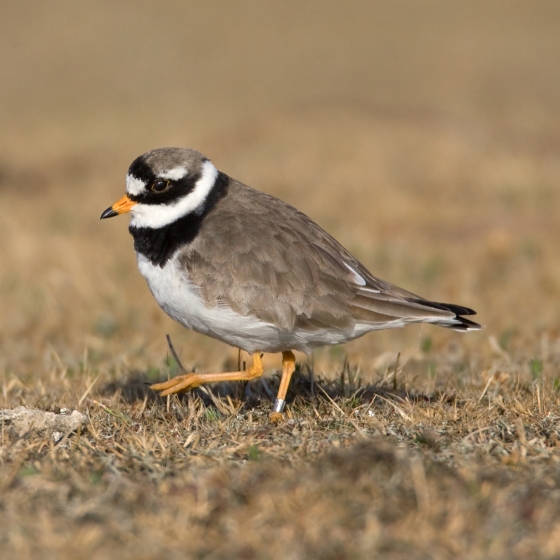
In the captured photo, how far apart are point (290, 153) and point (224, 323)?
44.2 ft

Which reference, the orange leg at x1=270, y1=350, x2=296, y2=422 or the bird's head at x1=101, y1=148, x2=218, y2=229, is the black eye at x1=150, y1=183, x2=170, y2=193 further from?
the orange leg at x1=270, y1=350, x2=296, y2=422

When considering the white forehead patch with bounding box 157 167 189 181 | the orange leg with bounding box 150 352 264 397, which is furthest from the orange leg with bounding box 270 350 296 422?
the white forehead patch with bounding box 157 167 189 181

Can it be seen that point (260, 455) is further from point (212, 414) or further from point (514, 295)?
point (514, 295)

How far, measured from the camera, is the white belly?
506 cm

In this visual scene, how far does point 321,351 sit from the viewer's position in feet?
27.2

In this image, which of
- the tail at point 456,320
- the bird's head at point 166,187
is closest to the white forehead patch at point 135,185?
the bird's head at point 166,187

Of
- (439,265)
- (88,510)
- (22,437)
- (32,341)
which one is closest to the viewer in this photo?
(88,510)

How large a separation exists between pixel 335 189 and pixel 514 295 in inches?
243

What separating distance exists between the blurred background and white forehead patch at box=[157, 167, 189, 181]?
2099mm

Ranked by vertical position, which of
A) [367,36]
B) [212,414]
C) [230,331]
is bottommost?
[212,414]

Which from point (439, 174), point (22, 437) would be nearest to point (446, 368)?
point (22, 437)

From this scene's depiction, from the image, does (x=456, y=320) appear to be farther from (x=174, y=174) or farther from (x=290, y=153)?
(x=290, y=153)

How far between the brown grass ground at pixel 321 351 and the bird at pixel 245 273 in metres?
0.48

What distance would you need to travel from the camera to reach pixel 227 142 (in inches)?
771
